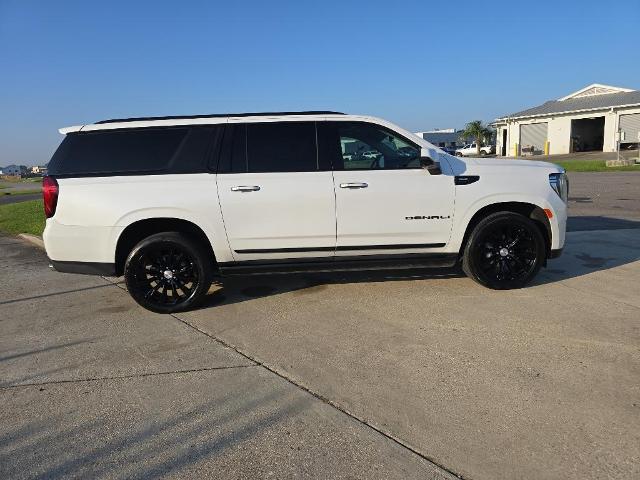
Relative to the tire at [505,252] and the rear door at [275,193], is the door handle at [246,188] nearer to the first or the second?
the rear door at [275,193]

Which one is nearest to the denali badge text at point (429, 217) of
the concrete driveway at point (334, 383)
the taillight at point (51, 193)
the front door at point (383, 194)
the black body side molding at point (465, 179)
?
the front door at point (383, 194)

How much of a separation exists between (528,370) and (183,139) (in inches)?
151

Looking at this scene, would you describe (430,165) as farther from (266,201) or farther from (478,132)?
(478,132)

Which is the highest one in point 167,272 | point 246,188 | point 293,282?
point 246,188

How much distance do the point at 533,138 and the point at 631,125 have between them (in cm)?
888

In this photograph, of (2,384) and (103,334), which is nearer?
(2,384)

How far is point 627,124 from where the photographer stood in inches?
1667

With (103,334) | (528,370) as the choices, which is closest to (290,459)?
(528,370)

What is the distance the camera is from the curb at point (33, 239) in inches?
386

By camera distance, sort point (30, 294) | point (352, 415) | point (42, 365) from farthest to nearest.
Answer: point (30, 294)
point (42, 365)
point (352, 415)

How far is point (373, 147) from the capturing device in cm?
526

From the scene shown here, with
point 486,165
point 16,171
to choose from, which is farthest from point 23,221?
point 16,171

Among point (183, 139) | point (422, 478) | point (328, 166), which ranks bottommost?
point (422, 478)

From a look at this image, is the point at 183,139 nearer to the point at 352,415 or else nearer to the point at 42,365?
the point at 42,365
